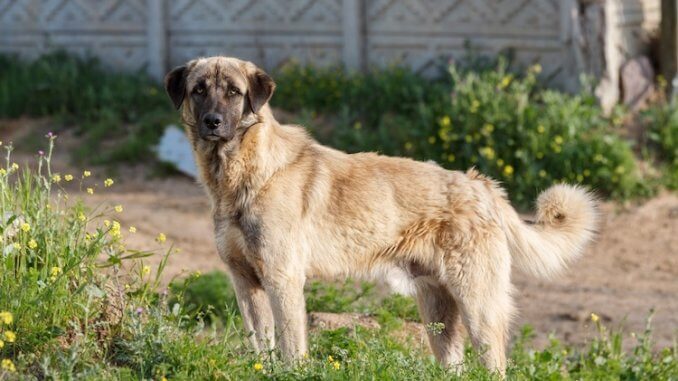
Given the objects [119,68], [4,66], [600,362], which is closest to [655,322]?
[600,362]

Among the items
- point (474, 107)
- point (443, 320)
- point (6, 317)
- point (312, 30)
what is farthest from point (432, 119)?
point (6, 317)

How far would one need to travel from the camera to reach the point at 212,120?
210 inches

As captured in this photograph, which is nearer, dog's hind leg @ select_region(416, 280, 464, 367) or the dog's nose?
the dog's nose

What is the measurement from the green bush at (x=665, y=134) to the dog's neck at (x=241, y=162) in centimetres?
617

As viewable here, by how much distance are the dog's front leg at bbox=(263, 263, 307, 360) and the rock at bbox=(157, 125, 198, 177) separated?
6586 mm

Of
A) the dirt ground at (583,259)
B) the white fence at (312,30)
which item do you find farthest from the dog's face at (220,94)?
the white fence at (312,30)

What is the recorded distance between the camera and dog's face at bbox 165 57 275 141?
17.6ft

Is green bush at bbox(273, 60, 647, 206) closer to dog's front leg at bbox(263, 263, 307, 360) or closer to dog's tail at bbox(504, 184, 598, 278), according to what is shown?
dog's tail at bbox(504, 184, 598, 278)

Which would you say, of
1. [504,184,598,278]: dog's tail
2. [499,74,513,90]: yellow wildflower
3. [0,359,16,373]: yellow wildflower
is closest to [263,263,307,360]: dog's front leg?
[504,184,598,278]: dog's tail

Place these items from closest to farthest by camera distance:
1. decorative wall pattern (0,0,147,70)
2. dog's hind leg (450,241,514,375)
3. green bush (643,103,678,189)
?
dog's hind leg (450,241,514,375) → green bush (643,103,678,189) → decorative wall pattern (0,0,147,70)

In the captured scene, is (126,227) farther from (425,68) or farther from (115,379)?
(115,379)

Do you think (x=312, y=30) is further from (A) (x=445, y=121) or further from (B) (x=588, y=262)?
Answer: (B) (x=588, y=262)

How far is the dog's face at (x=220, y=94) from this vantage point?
211 inches

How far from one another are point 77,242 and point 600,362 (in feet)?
10.0
